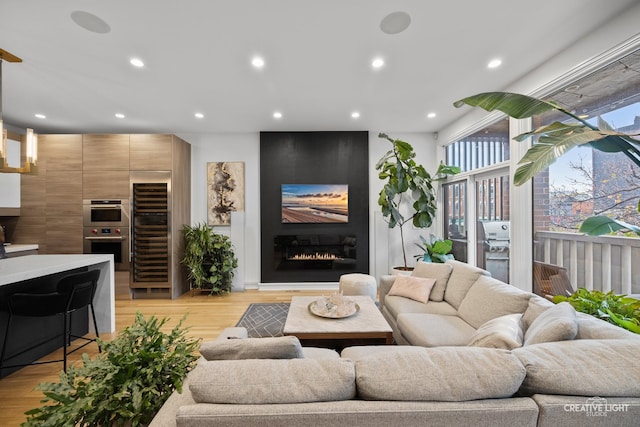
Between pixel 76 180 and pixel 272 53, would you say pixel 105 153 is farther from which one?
pixel 272 53

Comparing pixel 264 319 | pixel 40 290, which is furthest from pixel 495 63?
pixel 40 290

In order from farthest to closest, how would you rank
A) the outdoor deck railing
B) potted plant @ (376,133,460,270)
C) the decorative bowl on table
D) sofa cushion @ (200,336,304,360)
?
potted plant @ (376,133,460,270) → the decorative bowl on table → the outdoor deck railing → sofa cushion @ (200,336,304,360)

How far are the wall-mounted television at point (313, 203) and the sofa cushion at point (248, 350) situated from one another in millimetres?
3723

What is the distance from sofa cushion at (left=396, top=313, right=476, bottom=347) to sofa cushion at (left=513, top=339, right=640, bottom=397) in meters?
1.02

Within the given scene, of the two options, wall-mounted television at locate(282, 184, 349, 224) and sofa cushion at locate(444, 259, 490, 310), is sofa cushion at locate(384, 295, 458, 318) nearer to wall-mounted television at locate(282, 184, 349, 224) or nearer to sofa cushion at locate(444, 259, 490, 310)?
sofa cushion at locate(444, 259, 490, 310)

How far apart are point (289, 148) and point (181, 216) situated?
2223mm

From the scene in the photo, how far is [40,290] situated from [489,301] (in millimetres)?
4057

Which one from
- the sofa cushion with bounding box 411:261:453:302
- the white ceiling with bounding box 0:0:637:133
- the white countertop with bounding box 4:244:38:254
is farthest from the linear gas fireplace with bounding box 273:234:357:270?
the white countertop with bounding box 4:244:38:254

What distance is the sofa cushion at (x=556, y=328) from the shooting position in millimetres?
1296

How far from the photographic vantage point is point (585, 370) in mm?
977

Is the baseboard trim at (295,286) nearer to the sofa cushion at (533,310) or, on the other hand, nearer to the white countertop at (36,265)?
the white countertop at (36,265)

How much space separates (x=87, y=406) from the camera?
983mm

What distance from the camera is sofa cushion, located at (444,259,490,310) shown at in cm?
269

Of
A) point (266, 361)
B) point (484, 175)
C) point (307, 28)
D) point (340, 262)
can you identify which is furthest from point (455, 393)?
point (340, 262)
